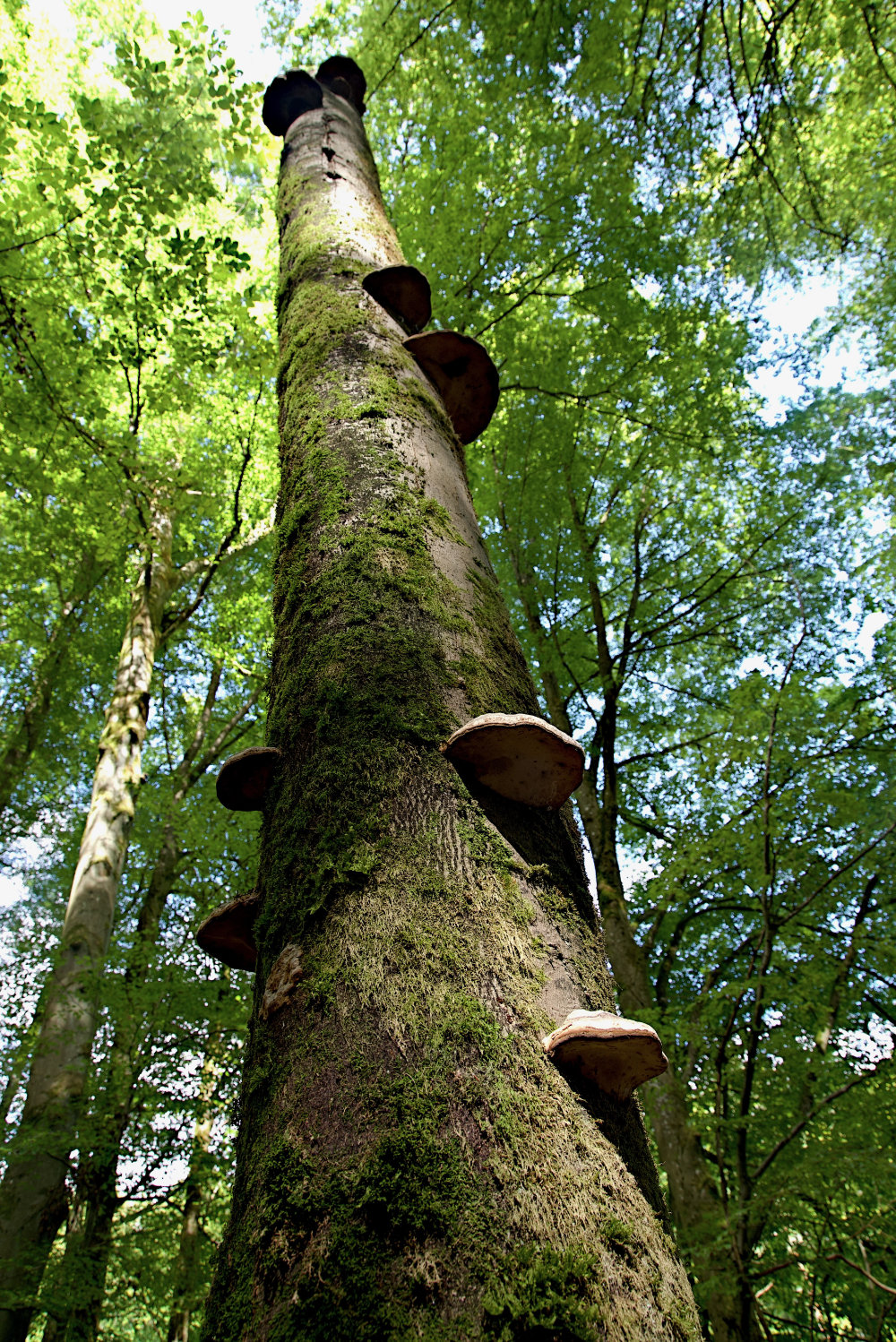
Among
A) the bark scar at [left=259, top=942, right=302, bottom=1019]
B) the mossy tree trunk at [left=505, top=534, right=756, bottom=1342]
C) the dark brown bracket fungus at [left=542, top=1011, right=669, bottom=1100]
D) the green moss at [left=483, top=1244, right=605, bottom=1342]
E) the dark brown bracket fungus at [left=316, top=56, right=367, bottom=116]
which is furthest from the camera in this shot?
the dark brown bracket fungus at [left=316, top=56, right=367, bottom=116]

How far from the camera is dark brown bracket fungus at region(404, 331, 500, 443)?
250 cm

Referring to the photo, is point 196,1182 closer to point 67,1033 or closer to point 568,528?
point 67,1033

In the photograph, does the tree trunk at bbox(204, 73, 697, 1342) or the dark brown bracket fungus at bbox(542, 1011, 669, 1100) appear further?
the dark brown bracket fungus at bbox(542, 1011, 669, 1100)

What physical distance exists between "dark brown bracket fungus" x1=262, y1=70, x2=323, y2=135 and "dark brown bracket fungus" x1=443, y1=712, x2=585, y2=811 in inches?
176

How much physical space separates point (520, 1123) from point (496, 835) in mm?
463

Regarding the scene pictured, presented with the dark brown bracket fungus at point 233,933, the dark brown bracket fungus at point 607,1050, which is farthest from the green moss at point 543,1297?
the dark brown bracket fungus at point 233,933

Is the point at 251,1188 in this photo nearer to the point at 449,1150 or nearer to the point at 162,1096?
the point at 449,1150

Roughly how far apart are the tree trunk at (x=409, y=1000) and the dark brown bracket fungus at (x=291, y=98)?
3483 millimetres

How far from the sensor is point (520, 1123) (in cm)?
87

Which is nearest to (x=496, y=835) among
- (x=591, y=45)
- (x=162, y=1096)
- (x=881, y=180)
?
(x=162, y=1096)

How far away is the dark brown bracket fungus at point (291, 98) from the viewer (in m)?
4.09

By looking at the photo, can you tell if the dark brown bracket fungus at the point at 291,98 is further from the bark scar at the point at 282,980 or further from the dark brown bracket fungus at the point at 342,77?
the bark scar at the point at 282,980

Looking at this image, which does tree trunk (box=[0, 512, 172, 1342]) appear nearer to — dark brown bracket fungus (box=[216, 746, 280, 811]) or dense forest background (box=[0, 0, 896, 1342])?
dense forest background (box=[0, 0, 896, 1342])

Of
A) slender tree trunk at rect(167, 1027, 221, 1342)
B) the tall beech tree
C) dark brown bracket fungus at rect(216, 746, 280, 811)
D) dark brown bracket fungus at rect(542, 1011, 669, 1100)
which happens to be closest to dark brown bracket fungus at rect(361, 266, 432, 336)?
dark brown bracket fungus at rect(216, 746, 280, 811)
